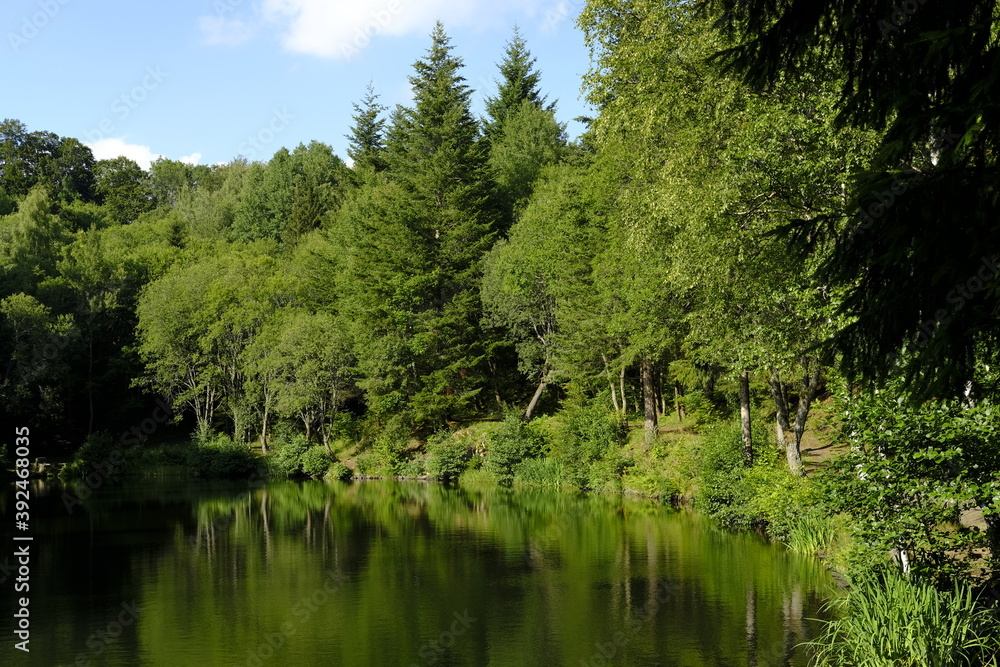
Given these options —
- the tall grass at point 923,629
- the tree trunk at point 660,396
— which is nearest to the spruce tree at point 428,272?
the tree trunk at point 660,396

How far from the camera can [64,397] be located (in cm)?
5491

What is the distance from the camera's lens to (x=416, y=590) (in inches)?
730

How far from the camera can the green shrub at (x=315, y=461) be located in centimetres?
4741

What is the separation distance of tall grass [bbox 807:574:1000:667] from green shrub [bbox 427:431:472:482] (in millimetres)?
32685

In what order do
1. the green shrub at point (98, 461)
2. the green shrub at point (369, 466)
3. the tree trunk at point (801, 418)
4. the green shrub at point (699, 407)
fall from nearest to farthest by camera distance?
the tree trunk at point (801, 418)
the green shrub at point (699, 407)
the green shrub at point (369, 466)
the green shrub at point (98, 461)

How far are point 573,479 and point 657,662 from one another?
2412 centimetres

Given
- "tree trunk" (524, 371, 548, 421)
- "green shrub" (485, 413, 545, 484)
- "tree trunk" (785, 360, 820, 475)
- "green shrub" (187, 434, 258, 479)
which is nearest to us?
"tree trunk" (785, 360, 820, 475)

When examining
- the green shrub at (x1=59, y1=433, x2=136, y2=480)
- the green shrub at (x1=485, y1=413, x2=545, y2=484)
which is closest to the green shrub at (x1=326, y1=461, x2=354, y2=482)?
the green shrub at (x1=485, y1=413, x2=545, y2=484)

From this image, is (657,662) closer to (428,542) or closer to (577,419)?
(428,542)

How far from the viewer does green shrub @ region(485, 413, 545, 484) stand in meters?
40.8

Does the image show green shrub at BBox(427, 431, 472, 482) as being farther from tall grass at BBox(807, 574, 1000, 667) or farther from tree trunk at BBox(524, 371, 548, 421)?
tall grass at BBox(807, 574, 1000, 667)

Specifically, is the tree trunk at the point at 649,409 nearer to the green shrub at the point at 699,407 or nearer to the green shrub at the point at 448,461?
the green shrub at the point at 699,407

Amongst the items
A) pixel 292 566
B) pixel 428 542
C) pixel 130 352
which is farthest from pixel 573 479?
pixel 130 352

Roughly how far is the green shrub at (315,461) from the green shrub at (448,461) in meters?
6.88
